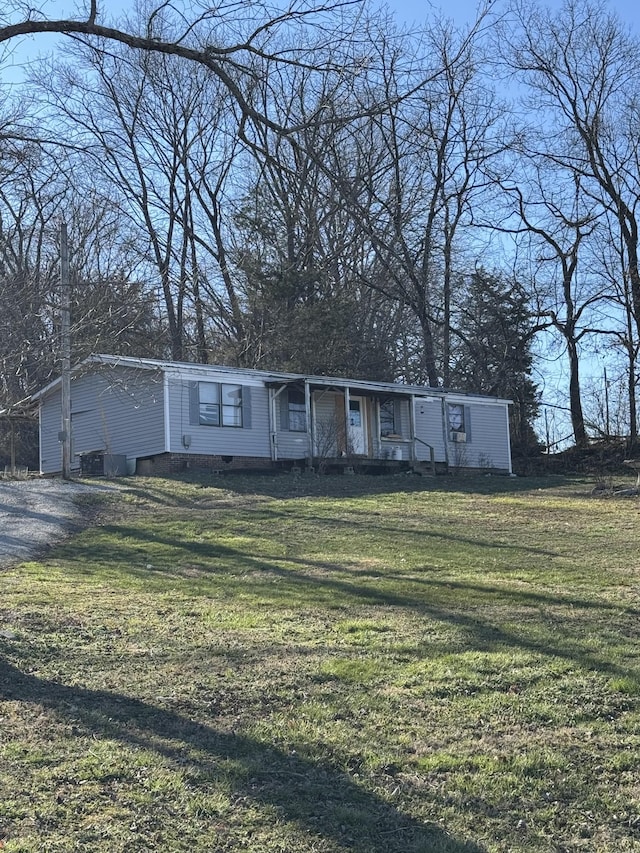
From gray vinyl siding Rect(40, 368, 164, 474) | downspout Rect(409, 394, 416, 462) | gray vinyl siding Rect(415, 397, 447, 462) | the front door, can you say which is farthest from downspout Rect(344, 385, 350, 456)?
gray vinyl siding Rect(40, 368, 164, 474)

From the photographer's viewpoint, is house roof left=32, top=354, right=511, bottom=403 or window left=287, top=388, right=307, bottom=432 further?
window left=287, top=388, right=307, bottom=432

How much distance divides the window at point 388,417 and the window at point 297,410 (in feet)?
10.6

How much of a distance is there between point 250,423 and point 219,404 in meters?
1.07

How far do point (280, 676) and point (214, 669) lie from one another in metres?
0.50

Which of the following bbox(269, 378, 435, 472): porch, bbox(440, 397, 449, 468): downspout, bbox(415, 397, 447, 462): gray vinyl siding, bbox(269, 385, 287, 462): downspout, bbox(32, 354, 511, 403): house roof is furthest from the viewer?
bbox(440, 397, 449, 468): downspout

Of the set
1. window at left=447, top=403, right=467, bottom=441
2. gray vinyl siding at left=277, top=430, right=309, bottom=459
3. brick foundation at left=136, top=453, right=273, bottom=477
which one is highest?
window at left=447, top=403, right=467, bottom=441

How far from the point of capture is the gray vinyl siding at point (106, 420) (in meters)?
23.6

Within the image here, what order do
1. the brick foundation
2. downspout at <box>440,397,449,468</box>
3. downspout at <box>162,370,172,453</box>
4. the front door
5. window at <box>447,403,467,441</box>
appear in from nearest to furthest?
downspout at <box>162,370,172,453</box>
the brick foundation
the front door
downspout at <box>440,397,449,468</box>
window at <box>447,403,467,441</box>

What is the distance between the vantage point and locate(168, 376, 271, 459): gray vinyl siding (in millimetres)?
23469

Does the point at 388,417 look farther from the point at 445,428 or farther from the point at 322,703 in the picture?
the point at 322,703

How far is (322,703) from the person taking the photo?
18.9 feet

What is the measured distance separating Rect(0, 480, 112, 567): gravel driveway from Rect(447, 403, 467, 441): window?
13178mm

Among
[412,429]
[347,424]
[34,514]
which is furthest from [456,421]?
[34,514]

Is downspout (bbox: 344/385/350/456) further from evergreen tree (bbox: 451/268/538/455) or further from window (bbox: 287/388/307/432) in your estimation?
evergreen tree (bbox: 451/268/538/455)
